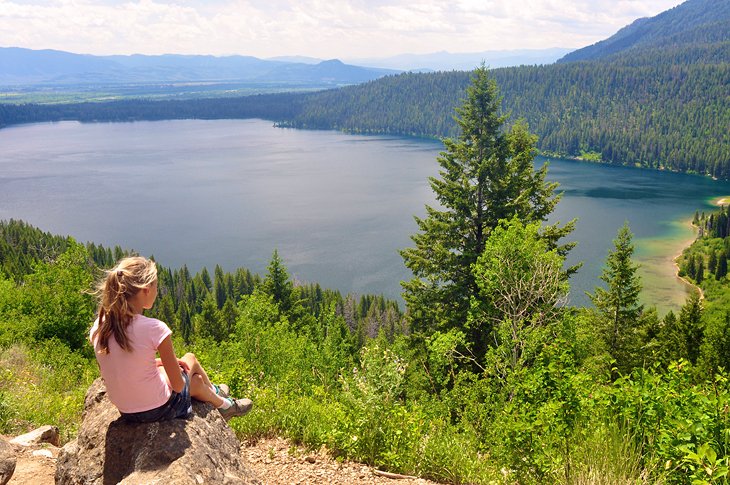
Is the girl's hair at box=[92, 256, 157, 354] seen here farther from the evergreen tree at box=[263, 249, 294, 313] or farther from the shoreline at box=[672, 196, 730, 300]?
the shoreline at box=[672, 196, 730, 300]

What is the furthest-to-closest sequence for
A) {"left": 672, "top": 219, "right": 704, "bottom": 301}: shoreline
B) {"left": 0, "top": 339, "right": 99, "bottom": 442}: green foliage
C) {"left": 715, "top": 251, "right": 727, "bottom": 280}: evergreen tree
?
{"left": 715, "top": 251, "right": 727, "bottom": 280}: evergreen tree, {"left": 672, "top": 219, "right": 704, "bottom": 301}: shoreline, {"left": 0, "top": 339, "right": 99, "bottom": 442}: green foliage

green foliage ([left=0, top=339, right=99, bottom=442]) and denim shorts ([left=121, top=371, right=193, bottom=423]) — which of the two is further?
green foliage ([left=0, top=339, right=99, bottom=442])

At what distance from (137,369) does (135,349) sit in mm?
198

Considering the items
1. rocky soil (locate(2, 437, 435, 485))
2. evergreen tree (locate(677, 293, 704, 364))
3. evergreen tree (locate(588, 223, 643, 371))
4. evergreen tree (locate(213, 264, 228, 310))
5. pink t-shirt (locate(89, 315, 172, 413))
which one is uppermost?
pink t-shirt (locate(89, 315, 172, 413))

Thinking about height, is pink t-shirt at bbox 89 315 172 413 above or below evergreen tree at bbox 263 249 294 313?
above

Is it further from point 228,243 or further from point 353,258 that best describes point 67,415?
point 228,243

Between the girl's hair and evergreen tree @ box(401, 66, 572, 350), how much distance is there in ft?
44.9

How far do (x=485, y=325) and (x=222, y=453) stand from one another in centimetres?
1266

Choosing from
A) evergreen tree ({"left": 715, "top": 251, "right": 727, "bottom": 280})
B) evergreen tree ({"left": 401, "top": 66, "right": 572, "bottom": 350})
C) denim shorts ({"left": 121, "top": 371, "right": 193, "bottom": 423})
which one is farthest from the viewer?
evergreen tree ({"left": 715, "top": 251, "right": 727, "bottom": 280})

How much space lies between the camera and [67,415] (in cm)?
788

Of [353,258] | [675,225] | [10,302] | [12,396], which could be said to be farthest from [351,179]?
[12,396]

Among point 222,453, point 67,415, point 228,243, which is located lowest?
point 228,243

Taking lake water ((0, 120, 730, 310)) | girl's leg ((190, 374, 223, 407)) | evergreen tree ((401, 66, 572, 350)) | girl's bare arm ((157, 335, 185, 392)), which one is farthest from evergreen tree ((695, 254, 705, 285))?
girl's bare arm ((157, 335, 185, 392))

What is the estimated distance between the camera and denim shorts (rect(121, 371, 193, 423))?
4758 mm
